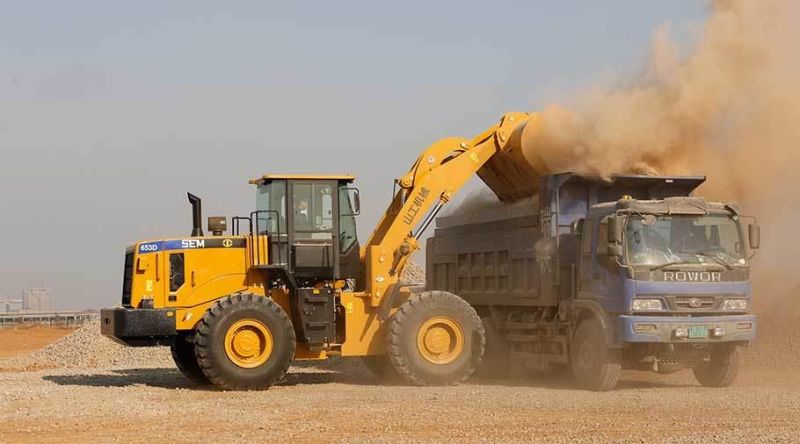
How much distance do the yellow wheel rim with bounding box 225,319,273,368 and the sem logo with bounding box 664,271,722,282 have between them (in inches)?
245

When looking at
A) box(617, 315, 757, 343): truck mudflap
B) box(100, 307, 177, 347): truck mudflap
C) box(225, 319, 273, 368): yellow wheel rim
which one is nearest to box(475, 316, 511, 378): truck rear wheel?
box(617, 315, 757, 343): truck mudflap

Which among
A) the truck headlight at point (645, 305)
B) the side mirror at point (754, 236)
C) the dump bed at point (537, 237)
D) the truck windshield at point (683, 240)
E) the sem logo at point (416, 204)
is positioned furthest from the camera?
the sem logo at point (416, 204)

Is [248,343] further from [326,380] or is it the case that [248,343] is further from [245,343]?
[326,380]

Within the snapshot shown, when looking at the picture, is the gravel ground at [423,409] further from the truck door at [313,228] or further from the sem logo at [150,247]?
the sem logo at [150,247]

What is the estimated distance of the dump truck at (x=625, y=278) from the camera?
56.0 feet

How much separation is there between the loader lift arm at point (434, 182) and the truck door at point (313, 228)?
77cm

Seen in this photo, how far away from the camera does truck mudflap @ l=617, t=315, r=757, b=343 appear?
1683 centimetres

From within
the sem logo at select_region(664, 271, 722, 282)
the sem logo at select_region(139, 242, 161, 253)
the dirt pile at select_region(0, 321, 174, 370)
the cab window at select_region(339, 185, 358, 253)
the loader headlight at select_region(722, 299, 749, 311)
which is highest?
the cab window at select_region(339, 185, 358, 253)

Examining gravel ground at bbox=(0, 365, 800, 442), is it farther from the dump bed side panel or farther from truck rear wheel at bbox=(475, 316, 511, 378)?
the dump bed side panel

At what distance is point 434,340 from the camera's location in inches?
747

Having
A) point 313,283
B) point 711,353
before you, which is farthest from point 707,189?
point 313,283

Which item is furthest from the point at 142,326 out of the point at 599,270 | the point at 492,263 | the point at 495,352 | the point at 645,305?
the point at 645,305

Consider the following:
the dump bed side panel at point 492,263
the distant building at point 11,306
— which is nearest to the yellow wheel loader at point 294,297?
the dump bed side panel at point 492,263

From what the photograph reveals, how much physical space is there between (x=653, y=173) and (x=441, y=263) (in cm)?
524
